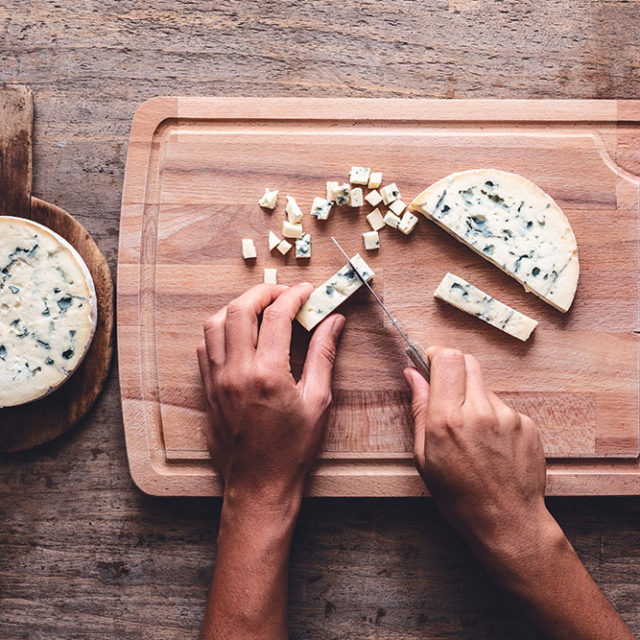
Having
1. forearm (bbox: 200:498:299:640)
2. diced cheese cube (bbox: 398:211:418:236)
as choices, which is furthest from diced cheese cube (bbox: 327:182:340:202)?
forearm (bbox: 200:498:299:640)

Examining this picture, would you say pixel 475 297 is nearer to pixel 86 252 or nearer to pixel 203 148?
pixel 203 148

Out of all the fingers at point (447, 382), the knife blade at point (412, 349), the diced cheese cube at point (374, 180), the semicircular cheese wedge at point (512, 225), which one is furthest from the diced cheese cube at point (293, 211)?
the fingers at point (447, 382)

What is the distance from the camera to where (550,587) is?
165 cm

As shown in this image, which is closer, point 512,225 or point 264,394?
point 264,394

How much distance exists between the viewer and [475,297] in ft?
5.80

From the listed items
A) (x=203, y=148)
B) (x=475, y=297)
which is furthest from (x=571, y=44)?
(x=203, y=148)

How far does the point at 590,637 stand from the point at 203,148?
6.04 feet

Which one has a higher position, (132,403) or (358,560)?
(132,403)

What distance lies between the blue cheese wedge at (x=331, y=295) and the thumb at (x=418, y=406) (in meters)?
0.30

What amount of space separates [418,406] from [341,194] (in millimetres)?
680

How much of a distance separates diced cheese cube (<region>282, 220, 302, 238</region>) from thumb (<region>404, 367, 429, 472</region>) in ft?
1.74

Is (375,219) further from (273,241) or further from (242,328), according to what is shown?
(242,328)

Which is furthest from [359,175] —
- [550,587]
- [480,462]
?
[550,587]

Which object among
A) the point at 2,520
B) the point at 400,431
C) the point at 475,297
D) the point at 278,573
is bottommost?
the point at 2,520
